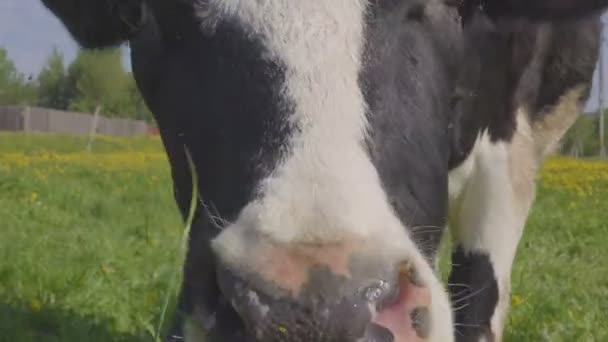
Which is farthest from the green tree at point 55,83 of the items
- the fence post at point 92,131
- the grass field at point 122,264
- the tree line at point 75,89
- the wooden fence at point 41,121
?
the grass field at point 122,264

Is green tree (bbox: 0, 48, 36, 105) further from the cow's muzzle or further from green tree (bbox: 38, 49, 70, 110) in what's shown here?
the cow's muzzle

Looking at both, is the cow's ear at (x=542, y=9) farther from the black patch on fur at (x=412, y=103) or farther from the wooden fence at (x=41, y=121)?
the wooden fence at (x=41, y=121)

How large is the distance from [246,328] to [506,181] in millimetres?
2479

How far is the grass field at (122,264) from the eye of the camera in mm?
4523

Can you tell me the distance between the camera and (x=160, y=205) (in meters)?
10.0

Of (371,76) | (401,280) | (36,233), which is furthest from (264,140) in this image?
(36,233)

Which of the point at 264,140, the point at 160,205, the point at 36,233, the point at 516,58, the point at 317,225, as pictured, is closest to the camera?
the point at 317,225

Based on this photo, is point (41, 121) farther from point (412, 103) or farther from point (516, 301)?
point (412, 103)

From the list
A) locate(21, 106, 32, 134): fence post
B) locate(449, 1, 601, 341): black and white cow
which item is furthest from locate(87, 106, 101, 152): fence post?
locate(449, 1, 601, 341): black and white cow

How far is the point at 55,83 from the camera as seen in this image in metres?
74.3

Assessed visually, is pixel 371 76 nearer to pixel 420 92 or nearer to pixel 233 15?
pixel 420 92

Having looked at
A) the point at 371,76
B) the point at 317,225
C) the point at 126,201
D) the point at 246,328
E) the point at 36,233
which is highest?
the point at 371,76

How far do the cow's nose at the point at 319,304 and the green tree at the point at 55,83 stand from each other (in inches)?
2866

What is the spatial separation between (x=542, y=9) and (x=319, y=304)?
1794 millimetres
